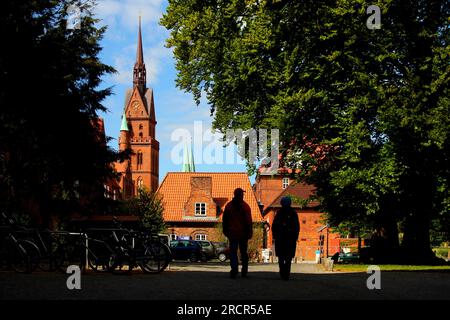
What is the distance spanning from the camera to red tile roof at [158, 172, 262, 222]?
69250 mm

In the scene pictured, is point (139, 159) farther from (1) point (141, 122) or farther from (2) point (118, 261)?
(2) point (118, 261)

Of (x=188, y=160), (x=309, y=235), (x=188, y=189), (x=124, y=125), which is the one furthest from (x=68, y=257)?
(x=188, y=160)

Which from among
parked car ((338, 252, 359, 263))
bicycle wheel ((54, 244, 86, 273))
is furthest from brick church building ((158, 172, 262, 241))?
bicycle wheel ((54, 244, 86, 273))

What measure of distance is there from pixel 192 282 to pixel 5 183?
16426 mm

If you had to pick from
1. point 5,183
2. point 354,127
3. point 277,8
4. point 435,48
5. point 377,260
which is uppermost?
point 277,8

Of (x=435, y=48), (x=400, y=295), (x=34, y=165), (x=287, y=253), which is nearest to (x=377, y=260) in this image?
(x=435, y=48)

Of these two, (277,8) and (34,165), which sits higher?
(277,8)

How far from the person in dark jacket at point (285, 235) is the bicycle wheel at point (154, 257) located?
3.35 metres

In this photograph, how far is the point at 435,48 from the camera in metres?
24.8

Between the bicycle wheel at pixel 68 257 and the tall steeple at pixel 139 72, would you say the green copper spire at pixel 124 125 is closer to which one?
the tall steeple at pixel 139 72
